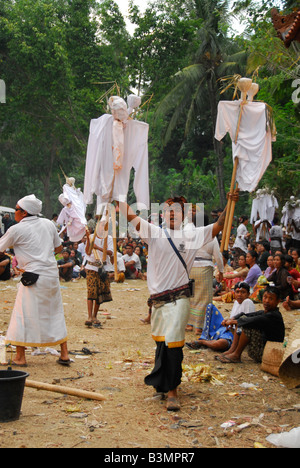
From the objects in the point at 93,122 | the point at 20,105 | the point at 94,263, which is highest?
the point at 20,105

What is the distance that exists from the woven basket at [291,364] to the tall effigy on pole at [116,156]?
213 centimetres

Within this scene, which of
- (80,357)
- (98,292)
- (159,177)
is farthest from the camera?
(159,177)

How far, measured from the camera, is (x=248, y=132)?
602 centimetres

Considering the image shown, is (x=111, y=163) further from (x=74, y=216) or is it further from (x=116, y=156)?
(x=74, y=216)

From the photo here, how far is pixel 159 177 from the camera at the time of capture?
1350 inches

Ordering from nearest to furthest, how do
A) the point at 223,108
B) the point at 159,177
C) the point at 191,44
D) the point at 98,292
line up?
the point at 223,108
the point at 98,292
the point at 191,44
the point at 159,177

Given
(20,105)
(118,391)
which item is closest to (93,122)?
(118,391)

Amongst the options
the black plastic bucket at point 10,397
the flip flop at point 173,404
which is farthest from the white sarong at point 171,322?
the black plastic bucket at point 10,397

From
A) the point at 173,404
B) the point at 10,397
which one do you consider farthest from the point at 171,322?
the point at 10,397

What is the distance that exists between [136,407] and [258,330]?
2313 mm

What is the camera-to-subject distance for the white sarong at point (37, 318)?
6.38 meters

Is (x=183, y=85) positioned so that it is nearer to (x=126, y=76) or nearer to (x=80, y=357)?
(x=126, y=76)

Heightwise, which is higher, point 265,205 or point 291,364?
point 265,205
